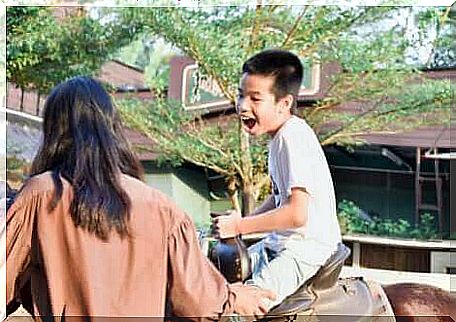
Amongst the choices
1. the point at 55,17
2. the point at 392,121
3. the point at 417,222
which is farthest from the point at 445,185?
the point at 55,17

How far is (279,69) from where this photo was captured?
1.80 m

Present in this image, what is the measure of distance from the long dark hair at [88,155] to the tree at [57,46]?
1.65m

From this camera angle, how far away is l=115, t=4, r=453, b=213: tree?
2871 millimetres

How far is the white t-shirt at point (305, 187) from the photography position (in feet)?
5.47

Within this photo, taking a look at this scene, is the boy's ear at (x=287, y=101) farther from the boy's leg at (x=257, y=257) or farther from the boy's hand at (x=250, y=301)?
the boy's hand at (x=250, y=301)

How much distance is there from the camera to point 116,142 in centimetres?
141

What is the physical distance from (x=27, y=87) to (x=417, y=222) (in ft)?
6.22

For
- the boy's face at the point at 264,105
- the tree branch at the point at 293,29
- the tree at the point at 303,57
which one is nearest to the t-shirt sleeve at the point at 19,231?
the boy's face at the point at 264,105

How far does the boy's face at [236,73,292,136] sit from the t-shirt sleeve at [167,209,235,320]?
484 mm

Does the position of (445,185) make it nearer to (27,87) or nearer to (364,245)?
(364,245)

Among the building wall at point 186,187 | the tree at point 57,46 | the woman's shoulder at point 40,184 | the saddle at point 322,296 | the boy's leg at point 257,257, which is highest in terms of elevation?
the tree at point 57,46

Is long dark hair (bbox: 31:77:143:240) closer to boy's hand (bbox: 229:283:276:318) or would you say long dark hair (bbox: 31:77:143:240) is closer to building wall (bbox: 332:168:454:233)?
boy's hand (bbox: 229:283:276:318)

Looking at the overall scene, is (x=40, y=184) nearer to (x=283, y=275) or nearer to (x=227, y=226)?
(x=227, y=226)

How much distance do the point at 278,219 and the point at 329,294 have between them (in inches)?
13.3
